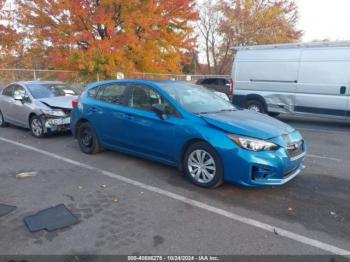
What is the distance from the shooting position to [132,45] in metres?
15.1

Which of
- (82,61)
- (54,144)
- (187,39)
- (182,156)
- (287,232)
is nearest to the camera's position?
(287,232)

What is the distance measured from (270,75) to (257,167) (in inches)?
271

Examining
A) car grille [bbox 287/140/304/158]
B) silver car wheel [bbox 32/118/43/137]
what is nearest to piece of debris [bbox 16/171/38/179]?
silver car wheel [bbox 32/118/43/137]

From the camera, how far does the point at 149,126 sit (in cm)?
514

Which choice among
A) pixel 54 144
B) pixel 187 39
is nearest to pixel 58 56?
pixel 187 39

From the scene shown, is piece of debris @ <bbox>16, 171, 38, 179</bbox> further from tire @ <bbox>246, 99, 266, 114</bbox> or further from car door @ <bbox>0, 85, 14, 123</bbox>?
tire @ <bbox>246, 99, 266, 114</bbox>

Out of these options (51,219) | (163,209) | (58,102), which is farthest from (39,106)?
(163,209)

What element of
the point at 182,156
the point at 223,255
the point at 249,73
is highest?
the point at 249,73

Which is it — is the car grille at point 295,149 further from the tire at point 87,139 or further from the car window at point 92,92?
the car window at point 92,92

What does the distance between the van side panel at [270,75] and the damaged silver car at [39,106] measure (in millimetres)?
5533

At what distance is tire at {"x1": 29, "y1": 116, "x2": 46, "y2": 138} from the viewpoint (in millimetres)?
7872

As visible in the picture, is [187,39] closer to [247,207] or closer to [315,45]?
[315,45]

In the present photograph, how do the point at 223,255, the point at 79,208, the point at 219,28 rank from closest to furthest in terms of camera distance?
the point at 223,255 → the point at 79,208 → the point at 219,28

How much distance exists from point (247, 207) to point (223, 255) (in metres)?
1.14
